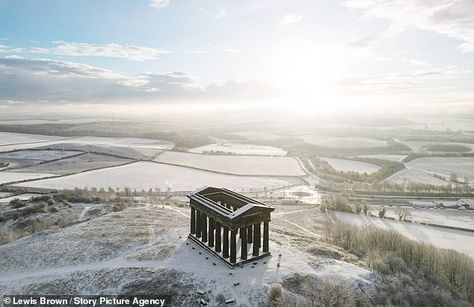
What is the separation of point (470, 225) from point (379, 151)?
70030mm

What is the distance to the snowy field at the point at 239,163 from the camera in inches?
2785

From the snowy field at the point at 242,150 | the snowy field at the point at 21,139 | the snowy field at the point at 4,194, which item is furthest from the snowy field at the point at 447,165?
the snowy field at the point at 21,139

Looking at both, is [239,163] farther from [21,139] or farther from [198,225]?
[21,139]

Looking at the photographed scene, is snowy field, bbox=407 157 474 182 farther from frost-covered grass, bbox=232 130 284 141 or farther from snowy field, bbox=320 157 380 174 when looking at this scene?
frost-covered grass, bbox=232 130 284 141

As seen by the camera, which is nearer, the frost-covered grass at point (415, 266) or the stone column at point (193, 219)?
the frost-covered grass at point (415, 266)

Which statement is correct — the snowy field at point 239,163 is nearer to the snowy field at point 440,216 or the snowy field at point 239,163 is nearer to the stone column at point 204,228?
the snowy field at point 440,216

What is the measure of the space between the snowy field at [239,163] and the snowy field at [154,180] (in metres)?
5.07

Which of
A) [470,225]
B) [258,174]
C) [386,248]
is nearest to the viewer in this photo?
[386,248]

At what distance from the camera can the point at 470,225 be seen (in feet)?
135

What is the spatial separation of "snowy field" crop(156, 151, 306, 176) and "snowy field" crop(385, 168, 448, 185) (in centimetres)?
1963

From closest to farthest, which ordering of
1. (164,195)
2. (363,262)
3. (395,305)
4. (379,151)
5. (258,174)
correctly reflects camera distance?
1. (395,305)
2. (363,262)
3. (164,195)
4. (258,174)
5. (379,151)

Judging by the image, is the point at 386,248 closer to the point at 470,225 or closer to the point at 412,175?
the point at 470,225

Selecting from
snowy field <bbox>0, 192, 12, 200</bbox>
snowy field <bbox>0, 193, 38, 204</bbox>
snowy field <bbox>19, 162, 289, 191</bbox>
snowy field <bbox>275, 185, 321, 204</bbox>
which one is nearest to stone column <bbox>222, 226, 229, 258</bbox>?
snowy field <bbox>275, 185, 321, 204</bbox>

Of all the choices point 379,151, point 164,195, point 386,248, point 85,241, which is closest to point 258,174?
point 164,195
